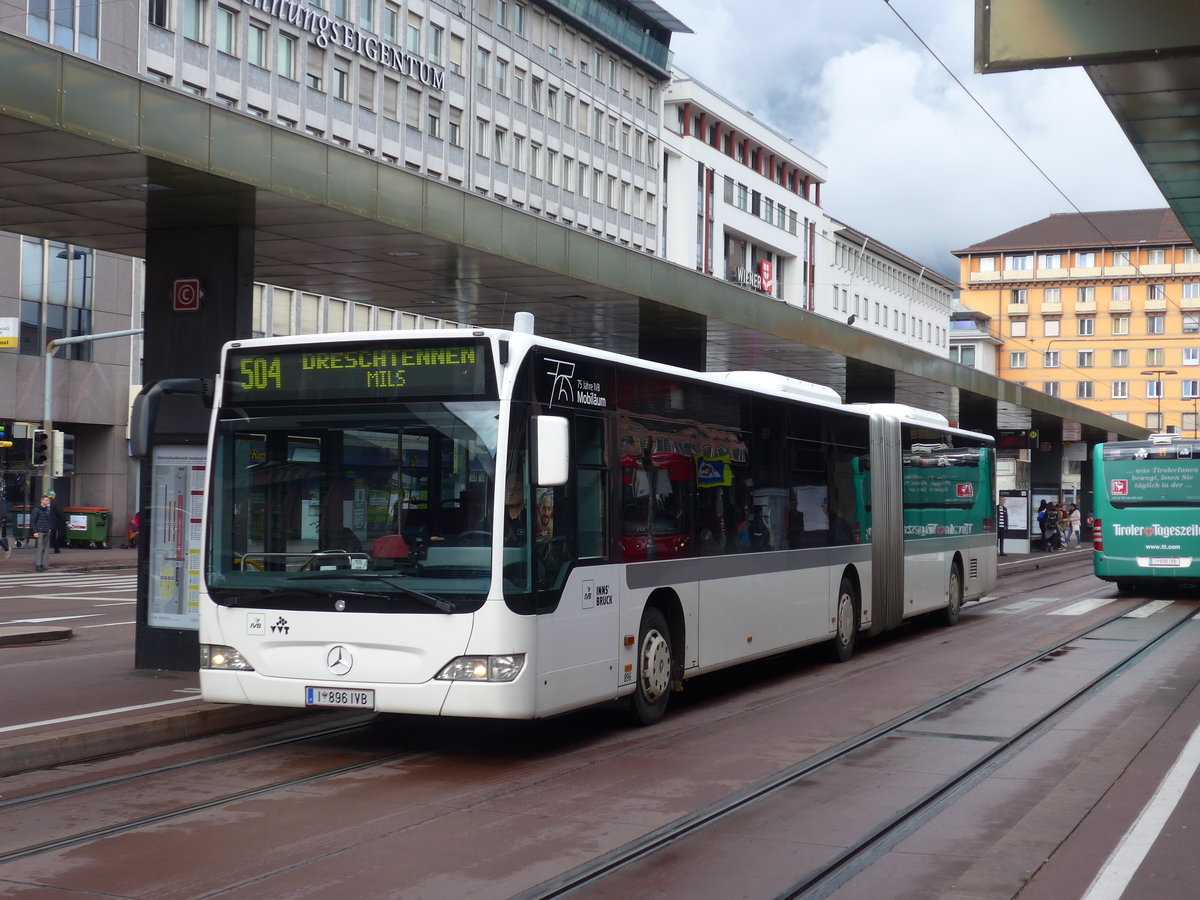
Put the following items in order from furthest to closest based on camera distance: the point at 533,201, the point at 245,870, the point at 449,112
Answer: the point at 533,201, the point at 449,112, the point at 245,870

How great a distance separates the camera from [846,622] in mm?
16625

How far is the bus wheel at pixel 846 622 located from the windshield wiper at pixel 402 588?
7789 millimetres

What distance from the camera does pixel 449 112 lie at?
56.8 metres

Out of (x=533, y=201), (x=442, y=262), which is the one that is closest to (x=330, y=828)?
(x=442, y=262)

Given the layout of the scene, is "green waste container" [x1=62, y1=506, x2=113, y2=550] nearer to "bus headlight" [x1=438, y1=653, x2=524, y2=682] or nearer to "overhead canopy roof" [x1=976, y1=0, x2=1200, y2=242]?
"bus headlight" [x1=438, y1=653, x2=524, y2=682]

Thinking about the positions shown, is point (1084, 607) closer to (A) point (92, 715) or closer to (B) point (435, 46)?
(A) point (92, 715)

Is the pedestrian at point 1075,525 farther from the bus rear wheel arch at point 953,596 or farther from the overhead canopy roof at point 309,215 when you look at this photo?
the bus rear wheel arch at point 953,596

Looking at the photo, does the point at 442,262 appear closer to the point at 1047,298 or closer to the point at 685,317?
the point at 685,317

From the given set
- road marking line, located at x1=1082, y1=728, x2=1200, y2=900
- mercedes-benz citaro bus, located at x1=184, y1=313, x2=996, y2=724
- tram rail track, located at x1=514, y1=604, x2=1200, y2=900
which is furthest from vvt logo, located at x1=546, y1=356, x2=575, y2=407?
road marking line, located at x1=1082, y1=728, x2=1200, y2=900

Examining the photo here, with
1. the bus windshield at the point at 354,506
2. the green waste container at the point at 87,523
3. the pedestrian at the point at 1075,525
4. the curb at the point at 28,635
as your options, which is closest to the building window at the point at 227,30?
the green waste container at the point at 87,523

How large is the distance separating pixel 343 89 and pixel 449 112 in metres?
6.47

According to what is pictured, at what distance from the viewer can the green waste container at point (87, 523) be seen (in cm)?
4547

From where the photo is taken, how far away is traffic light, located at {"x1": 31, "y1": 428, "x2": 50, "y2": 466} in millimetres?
36406

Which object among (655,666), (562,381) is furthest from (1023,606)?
(562,381)
